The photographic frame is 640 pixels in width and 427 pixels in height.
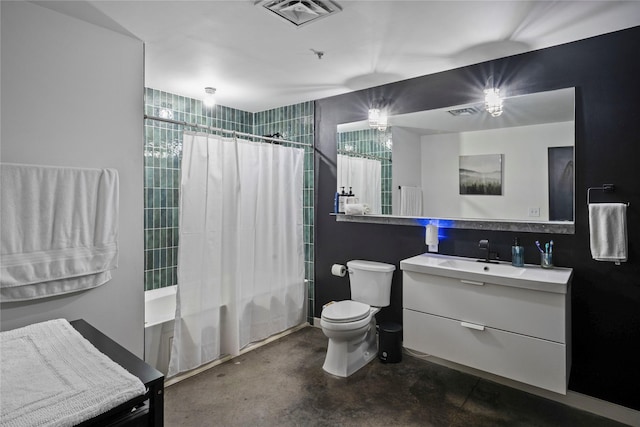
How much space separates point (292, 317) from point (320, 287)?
416 millimetres

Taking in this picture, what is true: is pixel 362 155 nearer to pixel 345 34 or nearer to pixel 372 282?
pixel 372 282

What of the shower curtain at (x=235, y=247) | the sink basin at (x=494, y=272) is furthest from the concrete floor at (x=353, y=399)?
the sink basin at (x=494, y=272)

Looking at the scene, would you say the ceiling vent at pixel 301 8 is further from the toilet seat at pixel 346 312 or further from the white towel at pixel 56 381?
the toilet seat at pixel 346 312

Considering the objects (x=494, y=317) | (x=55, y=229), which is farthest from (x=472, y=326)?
(x=55, y=229)

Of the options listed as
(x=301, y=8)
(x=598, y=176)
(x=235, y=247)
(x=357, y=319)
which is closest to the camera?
(x=301, y=8)

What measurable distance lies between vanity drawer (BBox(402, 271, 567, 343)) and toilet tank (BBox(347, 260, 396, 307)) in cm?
41

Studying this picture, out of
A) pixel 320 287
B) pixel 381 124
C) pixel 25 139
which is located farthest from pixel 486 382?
pixel 25 139

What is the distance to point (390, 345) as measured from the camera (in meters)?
2.93

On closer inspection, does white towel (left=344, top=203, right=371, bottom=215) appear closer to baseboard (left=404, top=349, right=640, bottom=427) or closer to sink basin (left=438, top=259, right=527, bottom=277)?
sink basin (left=438, top=259, right=527, bottom=277)

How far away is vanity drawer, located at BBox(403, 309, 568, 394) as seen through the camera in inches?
82.1

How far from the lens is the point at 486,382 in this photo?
2635mm

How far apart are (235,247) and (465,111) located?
7.08ft

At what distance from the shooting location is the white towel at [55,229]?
1751 mm

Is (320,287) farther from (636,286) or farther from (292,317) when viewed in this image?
(636,286)
